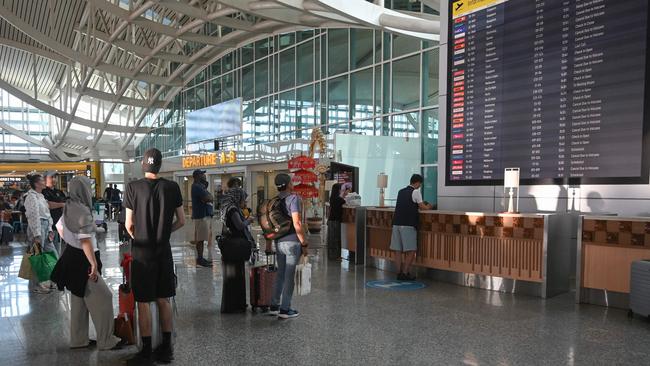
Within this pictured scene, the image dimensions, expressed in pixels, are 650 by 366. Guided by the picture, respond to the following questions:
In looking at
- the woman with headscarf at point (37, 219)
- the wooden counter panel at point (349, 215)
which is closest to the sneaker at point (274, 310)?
the woman with headscarf at point (37, 219)

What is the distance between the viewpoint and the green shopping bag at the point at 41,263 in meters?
5.94

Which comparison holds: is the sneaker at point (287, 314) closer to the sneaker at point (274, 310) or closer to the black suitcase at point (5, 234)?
the sneaker at point (274, 310)

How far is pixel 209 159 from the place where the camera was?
25500 millimetres

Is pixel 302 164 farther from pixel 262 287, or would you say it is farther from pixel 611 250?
pixel 611 250

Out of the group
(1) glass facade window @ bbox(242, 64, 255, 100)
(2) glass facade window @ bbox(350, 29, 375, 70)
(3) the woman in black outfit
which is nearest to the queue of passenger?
(3) the woman in black outfit

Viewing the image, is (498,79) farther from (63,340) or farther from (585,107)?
(63,340)

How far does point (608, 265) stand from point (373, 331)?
312 centimetres

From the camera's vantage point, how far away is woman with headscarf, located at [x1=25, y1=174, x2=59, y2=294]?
6156 mm

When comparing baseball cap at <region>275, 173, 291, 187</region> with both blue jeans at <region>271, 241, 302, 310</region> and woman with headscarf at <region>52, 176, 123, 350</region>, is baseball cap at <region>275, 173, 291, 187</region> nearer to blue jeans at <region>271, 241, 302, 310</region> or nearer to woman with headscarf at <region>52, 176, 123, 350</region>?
blue jeans at <region>271, 241, 302, 310</region>

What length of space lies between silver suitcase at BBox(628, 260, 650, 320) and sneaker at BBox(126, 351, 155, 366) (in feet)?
15.6

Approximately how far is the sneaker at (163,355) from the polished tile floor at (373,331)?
0.31 ft

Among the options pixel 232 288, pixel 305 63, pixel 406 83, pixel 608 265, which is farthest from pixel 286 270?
pixel 305 63

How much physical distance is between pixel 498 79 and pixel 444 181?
6.01ft

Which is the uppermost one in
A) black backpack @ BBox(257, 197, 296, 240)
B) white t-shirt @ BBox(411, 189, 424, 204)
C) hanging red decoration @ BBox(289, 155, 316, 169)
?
hanging red decoration @ BBox(289, 155, 316, 169)
